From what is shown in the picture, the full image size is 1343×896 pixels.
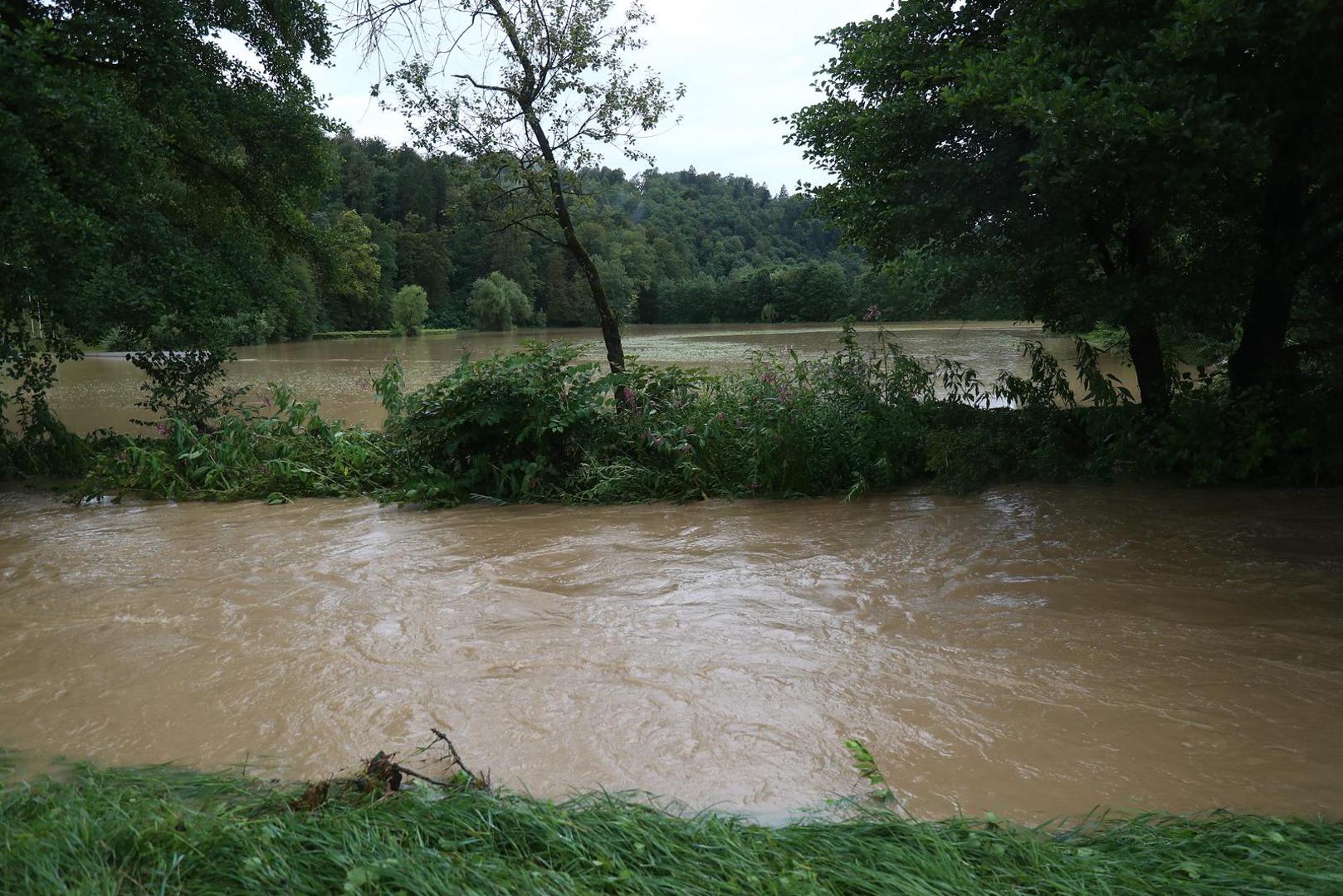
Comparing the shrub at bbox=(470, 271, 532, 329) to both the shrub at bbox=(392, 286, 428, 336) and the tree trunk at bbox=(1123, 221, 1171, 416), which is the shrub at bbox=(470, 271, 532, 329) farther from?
the tree trunk at bbox=(1123, 221, 1171, 416)

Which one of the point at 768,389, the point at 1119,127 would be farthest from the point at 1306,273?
the point at 768,389

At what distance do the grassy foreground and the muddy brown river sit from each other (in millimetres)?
370

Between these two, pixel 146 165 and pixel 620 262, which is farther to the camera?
pixel 620 262

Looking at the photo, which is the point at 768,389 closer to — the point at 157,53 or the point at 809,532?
the point at 809,532

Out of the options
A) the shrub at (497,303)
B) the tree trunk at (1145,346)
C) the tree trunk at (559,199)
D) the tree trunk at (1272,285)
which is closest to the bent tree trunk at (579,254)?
the tree trunk at (559,199)

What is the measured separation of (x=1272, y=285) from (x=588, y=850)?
7389mm

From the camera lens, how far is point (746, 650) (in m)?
4.35

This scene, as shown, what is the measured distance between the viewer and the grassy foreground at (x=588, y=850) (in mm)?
2213

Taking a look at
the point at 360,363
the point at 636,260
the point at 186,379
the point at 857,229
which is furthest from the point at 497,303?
the point at 857,229

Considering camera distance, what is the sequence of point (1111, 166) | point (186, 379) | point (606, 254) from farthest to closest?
point (606, 254) → point (186, 379) → point (1111, 166)

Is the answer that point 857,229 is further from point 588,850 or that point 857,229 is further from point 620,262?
point 620,262

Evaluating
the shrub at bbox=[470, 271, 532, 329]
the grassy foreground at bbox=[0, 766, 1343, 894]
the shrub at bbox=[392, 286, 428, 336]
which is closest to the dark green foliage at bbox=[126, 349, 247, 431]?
the grassy foreground at bbox=[0, 766, 1343, 894]

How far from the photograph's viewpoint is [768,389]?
8.43 meters

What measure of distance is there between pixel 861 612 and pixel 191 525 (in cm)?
585
